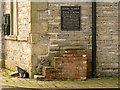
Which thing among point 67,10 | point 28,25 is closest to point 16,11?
point 28,25

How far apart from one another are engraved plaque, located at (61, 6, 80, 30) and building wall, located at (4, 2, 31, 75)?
1.18 metres

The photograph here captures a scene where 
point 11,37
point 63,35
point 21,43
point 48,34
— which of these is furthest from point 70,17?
point 11,37

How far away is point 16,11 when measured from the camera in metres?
12.9

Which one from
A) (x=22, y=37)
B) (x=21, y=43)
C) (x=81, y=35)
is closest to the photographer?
(x=81, y=35)

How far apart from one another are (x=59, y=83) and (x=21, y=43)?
3100mm

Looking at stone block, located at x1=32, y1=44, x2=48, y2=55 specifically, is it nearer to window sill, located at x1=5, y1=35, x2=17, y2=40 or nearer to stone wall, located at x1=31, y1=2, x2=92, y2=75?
stone wall, located at x1=31, y1=2, x2=92, y2=75

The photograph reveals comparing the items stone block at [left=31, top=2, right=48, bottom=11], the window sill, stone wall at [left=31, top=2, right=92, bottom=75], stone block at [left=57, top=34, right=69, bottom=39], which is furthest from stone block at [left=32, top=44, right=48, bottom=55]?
the window sill

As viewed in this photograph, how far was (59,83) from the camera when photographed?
10.0 m

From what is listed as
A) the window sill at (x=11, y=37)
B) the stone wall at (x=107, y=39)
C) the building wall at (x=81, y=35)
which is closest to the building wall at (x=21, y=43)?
the window sill at (x=11, y=37)

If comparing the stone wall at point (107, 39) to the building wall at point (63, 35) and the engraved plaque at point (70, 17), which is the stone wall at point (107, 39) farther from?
the engraved plaque at point (70, 17)

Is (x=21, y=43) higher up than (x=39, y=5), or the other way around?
(x=39, y=5)

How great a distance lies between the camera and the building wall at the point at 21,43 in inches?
458

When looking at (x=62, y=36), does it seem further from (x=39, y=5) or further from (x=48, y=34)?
(x=39, y=5)

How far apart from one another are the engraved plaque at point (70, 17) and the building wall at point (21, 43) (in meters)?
1.18
